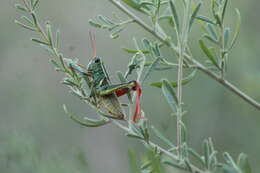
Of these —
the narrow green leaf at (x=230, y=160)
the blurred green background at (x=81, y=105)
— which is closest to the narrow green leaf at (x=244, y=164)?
the narrow green leaf at (x=230, y=160)

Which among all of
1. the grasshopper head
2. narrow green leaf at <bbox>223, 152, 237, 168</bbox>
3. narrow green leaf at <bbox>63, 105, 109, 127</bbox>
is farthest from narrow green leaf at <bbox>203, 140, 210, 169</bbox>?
the grasshopper head

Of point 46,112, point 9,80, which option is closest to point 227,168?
point 46,112

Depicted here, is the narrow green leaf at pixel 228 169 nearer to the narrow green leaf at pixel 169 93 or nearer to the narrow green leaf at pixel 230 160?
the narrow green leaf at pixel 230 160

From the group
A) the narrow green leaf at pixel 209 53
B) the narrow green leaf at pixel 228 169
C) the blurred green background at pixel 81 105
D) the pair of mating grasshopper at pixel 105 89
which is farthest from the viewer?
the blurred green background at pixel 81 105

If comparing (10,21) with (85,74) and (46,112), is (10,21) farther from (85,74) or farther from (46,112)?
(85,74)

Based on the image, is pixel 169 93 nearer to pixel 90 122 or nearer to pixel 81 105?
pixel 90 122

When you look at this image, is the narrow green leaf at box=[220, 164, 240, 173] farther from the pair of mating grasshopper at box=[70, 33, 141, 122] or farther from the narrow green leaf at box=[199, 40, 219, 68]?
the narrow green leaf at box=[199, 40, 219, 68]
